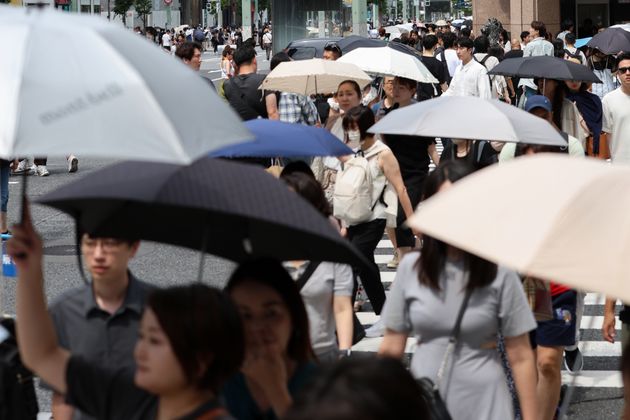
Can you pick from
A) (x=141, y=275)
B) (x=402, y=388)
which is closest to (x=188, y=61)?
(x=141, y=275)

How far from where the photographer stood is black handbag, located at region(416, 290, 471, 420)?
15.7 ft

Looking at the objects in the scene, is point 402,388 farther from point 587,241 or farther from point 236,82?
point 236,82

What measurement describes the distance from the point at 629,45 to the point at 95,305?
16.6m

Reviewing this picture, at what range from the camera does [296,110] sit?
A: 12.9 m

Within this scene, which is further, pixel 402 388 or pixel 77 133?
pixel 77 133

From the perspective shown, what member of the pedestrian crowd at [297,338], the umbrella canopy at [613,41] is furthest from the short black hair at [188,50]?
the umbrella canopy at [613,41]

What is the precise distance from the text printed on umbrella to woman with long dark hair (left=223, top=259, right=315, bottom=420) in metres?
0.74

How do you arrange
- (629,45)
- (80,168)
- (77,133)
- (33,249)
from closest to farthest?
1. (77,133)
2. (33,249)
3. (629,45)
4. (80,168)

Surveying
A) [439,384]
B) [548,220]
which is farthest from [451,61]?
[548,220]

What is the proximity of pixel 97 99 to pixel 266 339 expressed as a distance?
865 mm

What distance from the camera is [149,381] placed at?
3.79 meters

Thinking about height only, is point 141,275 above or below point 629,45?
below

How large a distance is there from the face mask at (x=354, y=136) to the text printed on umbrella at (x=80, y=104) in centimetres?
646

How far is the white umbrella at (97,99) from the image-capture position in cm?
377
